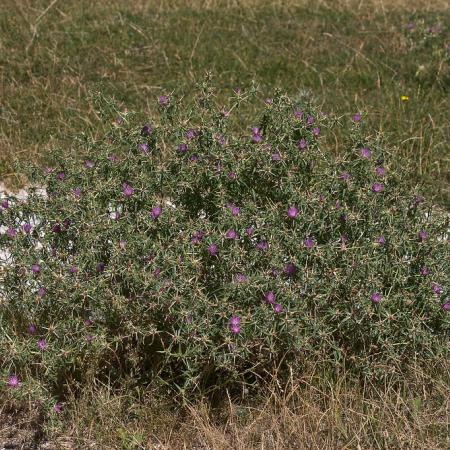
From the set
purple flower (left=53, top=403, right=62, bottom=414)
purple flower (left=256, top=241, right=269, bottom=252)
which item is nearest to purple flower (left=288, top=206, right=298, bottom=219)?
purple flower (left=256, top=241, right=269, bottom=252)

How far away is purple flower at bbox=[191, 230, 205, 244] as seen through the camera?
2941 mm

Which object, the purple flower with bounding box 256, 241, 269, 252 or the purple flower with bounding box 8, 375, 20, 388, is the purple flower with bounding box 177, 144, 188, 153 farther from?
the purple flower with bounding box 8, 375, 20, 388

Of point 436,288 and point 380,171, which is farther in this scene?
point 380,171

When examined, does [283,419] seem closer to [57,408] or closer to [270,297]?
[270,297]

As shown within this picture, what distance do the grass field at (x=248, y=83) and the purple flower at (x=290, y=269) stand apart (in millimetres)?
405

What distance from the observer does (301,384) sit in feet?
10.4

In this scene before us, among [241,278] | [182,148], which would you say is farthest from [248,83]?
[241,278]

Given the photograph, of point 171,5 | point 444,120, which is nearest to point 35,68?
point 171,5

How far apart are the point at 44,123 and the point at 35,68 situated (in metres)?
1.01

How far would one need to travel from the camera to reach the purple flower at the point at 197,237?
2941 millimetres

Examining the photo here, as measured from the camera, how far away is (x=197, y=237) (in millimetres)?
2982

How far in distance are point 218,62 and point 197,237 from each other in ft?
13.1

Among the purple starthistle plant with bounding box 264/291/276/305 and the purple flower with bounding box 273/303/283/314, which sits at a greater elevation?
the purple starthistle plant with bounding box 264/291/276/305

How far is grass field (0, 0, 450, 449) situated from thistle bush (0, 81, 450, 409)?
0.46 ft
